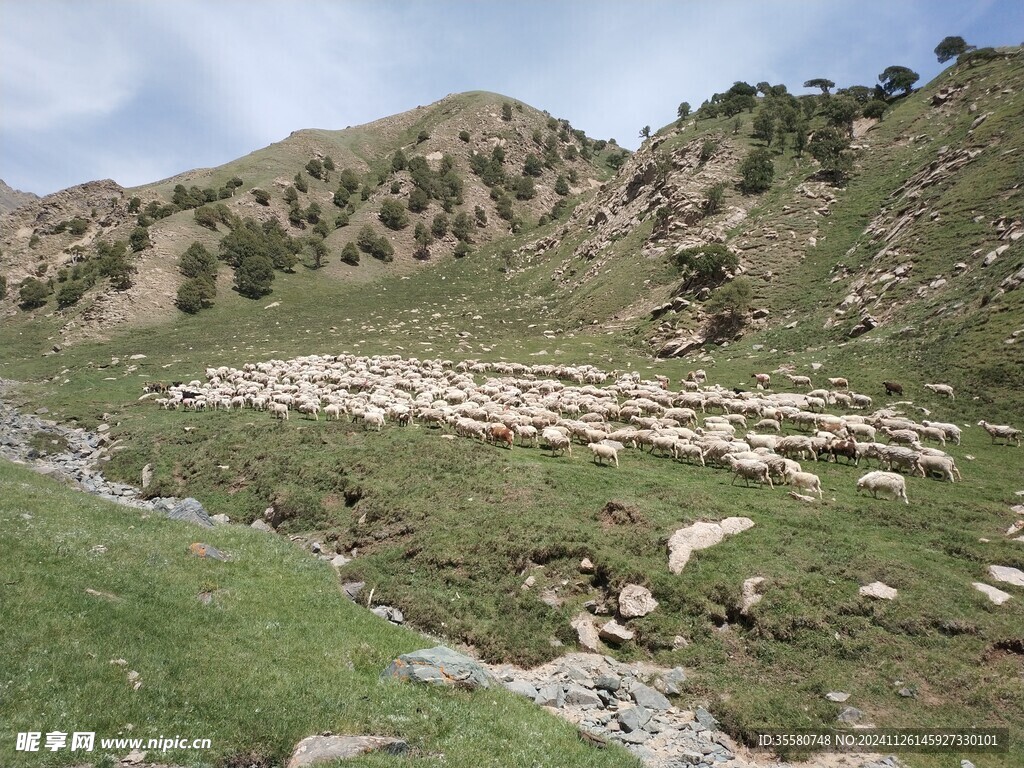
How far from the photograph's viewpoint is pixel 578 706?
36.7 ft

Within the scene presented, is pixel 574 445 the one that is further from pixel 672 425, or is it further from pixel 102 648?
pixel 102 648

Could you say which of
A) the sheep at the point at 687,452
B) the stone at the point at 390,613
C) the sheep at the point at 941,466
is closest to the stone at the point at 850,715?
the stone at the point at 390,613

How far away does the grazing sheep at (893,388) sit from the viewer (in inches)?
1198

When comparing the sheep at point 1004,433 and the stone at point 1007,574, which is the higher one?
the sheep at point 1004,433

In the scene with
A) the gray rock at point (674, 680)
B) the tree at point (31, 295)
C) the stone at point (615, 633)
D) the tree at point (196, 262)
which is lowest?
the gray rock at point (674, 680)

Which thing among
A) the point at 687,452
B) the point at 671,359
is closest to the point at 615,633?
the point at 687,452

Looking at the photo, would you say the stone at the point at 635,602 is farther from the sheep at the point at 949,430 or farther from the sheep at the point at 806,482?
the sheep at the point at 949,430

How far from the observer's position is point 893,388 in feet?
101

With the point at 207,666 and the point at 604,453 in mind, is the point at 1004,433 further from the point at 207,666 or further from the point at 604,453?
the point at 207,666

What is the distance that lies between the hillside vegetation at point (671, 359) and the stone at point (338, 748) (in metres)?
0.57

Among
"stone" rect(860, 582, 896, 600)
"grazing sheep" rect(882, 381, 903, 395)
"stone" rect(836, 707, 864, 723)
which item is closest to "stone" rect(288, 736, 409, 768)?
"stone" rect(836, 707, 864, 723)

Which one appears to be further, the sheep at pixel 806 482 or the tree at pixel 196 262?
the tree at pixel 196 262

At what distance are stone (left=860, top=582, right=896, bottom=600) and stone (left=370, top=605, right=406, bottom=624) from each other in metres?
12.2

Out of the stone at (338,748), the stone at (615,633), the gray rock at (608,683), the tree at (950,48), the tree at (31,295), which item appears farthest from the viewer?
the tree at (950,48)
